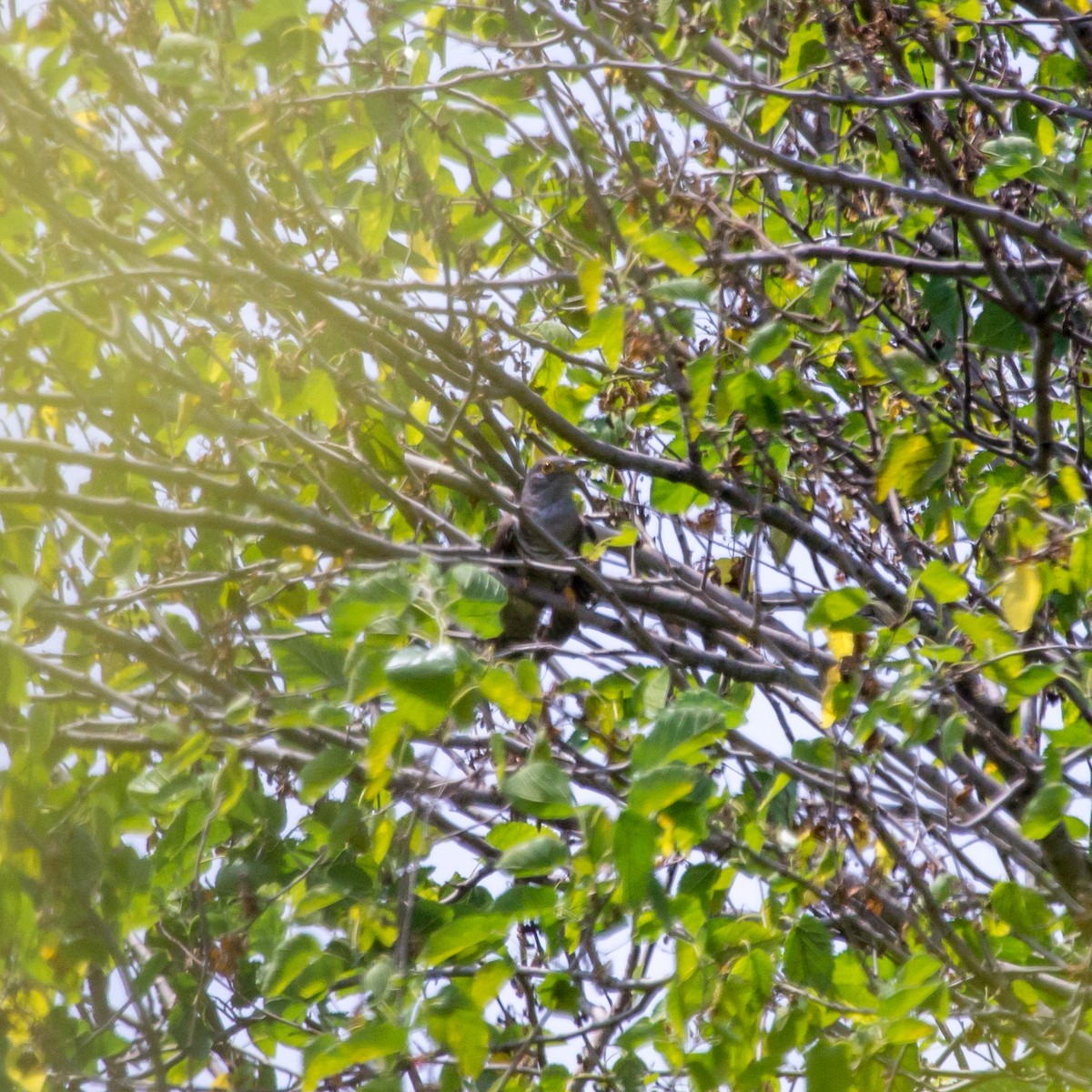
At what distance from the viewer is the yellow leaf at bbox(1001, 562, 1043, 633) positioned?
9.16ft

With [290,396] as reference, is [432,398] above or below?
above

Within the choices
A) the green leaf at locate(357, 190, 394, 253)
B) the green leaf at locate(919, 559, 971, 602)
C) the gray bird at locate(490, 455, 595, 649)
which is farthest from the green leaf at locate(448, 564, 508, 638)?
the gray bird at locate(490, 455, 595, 649)

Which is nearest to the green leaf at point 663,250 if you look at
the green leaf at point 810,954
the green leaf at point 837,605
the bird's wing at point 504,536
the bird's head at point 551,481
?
the green leaf at point 837,605

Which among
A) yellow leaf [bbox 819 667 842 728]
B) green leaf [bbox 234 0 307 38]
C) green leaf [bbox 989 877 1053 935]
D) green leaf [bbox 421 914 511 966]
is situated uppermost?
green leaf [bbox 234 0 307 38]

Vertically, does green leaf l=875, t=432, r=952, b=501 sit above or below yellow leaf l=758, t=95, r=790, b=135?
below

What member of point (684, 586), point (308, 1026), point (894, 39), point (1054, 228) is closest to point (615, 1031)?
point (308, 1026)

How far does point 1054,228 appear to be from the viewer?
4418mm

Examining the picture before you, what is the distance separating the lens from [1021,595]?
2.82 meters

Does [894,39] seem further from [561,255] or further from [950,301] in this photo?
[561,255]

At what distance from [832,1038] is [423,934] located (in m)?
1.12

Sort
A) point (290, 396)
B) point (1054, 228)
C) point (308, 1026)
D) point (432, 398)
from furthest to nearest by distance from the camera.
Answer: point (1054, 228) < point (432, 398) < point (308, 1026) < point (290, 396)

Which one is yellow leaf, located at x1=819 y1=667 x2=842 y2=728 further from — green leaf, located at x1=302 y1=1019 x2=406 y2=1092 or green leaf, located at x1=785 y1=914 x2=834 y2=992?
green leaf, located at x1=302 y1=1019 x2=406 y2=1092

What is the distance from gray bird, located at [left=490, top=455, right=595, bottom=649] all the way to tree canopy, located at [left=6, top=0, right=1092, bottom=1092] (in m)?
0.20

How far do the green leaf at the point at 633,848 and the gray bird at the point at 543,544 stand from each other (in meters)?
2.24
